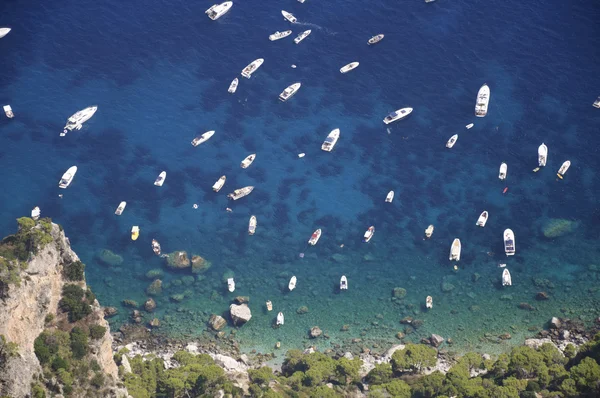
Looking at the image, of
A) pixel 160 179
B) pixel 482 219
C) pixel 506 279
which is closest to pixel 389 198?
pixel 482 219

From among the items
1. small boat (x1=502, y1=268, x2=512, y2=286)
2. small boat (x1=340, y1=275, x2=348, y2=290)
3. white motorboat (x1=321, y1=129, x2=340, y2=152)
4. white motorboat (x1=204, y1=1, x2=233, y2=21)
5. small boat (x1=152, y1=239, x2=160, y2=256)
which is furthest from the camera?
white motorboat (x1=204, y1=1, x2=233, y2=21)

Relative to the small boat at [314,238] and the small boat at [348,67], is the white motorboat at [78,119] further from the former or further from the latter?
the small boat at [314,238]

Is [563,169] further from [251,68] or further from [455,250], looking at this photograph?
[251,68]

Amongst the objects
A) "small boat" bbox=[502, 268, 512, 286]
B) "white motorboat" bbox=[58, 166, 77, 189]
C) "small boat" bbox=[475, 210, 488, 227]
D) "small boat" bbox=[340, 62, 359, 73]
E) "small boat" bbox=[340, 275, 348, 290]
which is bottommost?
"small boat" bbox=[340, 275, 348, 290]

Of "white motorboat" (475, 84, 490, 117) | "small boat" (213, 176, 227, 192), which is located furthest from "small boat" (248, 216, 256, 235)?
"white motorboat" (475, 84, 490, 117)

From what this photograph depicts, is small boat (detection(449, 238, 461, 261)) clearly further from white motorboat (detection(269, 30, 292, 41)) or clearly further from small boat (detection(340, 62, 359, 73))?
white motorboat (detection(269, 30, 292, 41))

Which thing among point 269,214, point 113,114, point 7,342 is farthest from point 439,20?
point 7,342

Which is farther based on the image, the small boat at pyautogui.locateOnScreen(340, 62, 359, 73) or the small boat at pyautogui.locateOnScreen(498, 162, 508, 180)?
the small boat at pyautogui.locateOnScreen(340, 62, 359, 73)
